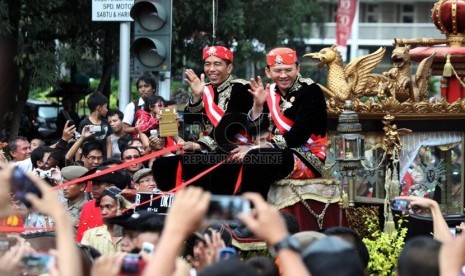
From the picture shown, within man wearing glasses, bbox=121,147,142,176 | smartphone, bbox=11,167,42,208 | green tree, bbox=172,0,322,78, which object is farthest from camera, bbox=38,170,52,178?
green tree, bbox=172,0,322,78

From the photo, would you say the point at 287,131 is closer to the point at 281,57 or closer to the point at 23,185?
the point at 281,57

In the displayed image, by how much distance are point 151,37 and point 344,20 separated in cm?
2674

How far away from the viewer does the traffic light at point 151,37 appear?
14.4 meters

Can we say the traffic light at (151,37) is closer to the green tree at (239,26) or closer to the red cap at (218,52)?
the red cap at (218,52)

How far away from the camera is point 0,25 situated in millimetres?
19422

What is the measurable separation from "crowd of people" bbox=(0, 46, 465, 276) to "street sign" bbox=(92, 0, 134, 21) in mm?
1642

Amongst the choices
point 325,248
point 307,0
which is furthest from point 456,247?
point 307,0

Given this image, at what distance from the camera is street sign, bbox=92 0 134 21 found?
634 inches

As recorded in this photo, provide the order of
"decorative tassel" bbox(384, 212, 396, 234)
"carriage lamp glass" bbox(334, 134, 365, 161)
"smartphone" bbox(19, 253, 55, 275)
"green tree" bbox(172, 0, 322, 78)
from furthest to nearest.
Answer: "green tree" bbox(172, 0, 322, 78)
"carriage lamp glass" bbox(334, 134, 365, 161)
"decorative tassel" bbox(384, 212, 396, 234)
"smartphone" bbox(19, 253, 55, 275)

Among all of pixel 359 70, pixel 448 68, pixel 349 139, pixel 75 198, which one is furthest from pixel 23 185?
pixel 448 68

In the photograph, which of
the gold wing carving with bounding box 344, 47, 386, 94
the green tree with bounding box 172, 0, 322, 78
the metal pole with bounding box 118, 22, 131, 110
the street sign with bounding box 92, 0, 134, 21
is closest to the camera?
the gold wing carving with bounding box 344, 47, 386, 94

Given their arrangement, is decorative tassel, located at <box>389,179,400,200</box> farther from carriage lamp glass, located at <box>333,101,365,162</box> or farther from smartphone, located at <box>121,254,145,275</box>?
smartphone, located at <box>121,254,145,275</box>

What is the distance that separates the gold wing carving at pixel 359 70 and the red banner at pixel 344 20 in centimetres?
2747

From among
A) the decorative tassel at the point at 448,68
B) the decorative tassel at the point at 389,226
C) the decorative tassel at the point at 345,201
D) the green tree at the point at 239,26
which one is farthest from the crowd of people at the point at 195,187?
the green tree at the point at 239,26
